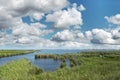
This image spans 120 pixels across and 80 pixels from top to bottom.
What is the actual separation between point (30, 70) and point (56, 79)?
19.9 m

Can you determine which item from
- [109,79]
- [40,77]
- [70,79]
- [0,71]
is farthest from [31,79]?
[0,71]

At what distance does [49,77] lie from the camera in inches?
1224

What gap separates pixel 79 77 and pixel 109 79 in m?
4.93

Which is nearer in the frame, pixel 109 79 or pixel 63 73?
pixel 109 79

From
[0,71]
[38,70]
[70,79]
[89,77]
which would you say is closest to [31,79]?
[70,79]

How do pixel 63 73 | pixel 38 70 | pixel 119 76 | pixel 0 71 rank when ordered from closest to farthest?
pixel 119 76
pixel 63 73
pixel 0 71
pixel 38 70

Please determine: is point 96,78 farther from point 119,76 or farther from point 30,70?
point 30,70

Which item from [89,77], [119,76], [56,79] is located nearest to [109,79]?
[119,76]

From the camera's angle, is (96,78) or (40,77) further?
(40,77)

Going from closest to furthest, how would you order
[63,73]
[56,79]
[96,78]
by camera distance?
[96,78] < [56,79] < [63,73]

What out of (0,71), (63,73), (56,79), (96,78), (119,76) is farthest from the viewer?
(0,71)

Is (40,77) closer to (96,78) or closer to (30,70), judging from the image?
(96,78)

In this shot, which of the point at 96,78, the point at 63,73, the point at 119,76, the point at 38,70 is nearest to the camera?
the point at 119,76

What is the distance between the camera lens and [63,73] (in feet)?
111
